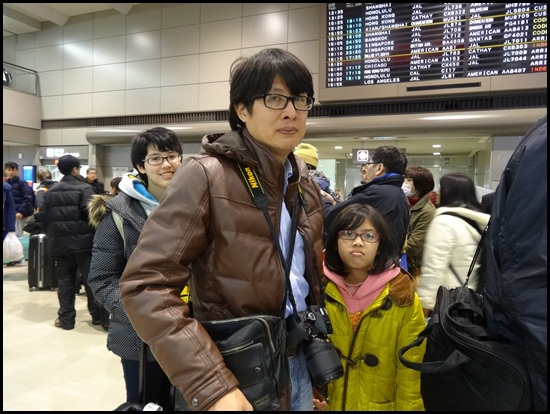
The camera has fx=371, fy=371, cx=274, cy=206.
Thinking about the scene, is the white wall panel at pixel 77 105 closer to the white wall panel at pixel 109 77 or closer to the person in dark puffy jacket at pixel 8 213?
the white wall panel at pixel 109 77

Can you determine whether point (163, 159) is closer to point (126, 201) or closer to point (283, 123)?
point (126, 201)

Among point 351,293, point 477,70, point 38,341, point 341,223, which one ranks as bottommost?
point 38,341

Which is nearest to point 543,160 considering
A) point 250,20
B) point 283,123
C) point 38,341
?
point 283,123

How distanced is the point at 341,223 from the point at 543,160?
1.01 meters

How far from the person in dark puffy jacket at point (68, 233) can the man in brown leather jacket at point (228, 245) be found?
342 cm

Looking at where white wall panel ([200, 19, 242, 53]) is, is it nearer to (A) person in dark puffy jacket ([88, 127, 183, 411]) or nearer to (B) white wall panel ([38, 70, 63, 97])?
(B) white wall panel ([38, 70, 63, 97])

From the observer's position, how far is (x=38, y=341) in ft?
11.7

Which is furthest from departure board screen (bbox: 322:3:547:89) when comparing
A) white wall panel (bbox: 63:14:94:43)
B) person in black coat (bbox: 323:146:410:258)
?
white wall panel (bbox: 63:14:94:43)

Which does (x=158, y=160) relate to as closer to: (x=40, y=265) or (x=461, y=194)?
(x=461, y=194)

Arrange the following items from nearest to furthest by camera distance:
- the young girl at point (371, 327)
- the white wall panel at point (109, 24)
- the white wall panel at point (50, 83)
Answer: the young girl at point (371, 327), the white wall panel at point (109, 24), the white wall panel at point (50, 83)

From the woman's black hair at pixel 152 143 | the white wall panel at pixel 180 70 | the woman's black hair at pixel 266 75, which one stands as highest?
the white wall panel at pixel 180 70

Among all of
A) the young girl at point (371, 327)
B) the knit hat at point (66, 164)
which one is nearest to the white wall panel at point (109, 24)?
the knit hat at point (66, 164)

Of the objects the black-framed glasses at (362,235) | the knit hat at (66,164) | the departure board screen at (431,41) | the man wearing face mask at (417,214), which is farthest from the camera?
the departure board screen at (431,41)

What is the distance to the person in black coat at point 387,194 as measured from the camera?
2.55 meters
